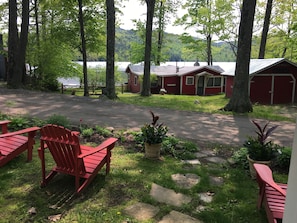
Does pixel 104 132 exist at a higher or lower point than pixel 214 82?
lower

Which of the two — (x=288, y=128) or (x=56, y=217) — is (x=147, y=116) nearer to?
(x=288, y=128)

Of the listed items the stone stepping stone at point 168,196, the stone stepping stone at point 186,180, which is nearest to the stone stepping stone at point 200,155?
the stone stepping stone at point 186,180

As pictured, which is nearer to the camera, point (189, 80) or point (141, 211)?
point (141, 211)

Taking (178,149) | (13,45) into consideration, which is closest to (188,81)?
(13,45)

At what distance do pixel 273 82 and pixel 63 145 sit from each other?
1593cm

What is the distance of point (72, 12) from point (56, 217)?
59.6ft

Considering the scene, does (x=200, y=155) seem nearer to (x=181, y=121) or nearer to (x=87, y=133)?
(x=87, y=133)

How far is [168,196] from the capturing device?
11.1 feet

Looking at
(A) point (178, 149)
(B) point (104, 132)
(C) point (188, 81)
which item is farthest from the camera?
(C) point (188, 81)

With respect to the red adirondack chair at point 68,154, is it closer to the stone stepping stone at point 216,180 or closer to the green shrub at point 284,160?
the stone stepping stone at point 216,180

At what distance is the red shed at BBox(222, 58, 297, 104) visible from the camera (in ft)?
53.4

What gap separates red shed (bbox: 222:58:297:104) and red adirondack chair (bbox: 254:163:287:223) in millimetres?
14078

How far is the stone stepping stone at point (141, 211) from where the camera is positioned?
2.92 metres

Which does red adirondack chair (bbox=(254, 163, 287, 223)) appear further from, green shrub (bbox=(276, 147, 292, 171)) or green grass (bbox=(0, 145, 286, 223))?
green shrub (bbox=(276, 147, 292, 171))
